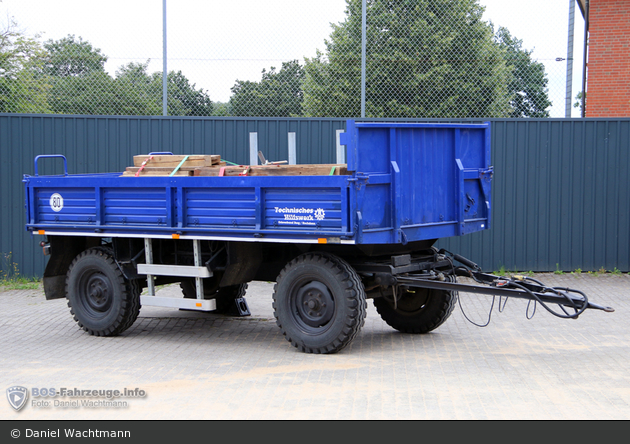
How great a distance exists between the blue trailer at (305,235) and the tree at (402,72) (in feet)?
22.7

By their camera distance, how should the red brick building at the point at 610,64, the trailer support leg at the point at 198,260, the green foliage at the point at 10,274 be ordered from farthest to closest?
1. the red brick building at the point at 610,64
2. the green foliage at the point at 10,274
3. the trailer support leg at the point at 198,260

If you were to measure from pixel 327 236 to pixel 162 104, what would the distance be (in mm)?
7788

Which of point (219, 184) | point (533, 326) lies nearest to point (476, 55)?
point (533, 326)

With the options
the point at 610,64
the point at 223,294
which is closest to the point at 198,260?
the point at 223,294

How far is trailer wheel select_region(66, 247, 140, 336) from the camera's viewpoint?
914cm

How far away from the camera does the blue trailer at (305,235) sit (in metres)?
7.75

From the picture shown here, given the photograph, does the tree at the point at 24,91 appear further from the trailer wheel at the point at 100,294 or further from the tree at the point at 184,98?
the trailer wheel at the point at 100,294

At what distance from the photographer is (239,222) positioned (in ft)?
27.3

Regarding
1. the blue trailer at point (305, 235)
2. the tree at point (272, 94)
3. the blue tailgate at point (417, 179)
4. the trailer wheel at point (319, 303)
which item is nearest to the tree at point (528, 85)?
the tree at point (272, 94)

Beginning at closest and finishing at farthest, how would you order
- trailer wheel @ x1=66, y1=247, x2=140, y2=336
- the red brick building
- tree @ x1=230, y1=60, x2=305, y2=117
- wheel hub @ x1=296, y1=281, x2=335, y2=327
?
wheel hub @ x1=296, y1=281, x2=335, y2=327 < trailer wheel @ x1=66, y1=247, x2=140, y2=336 < tree @ x1=230, y1=60, x2=305, y2=117 < the red brick building

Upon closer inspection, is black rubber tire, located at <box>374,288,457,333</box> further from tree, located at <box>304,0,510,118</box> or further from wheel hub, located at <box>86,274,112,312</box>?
tree, located at <box>304,0,510,118</box>

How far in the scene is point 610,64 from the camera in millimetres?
18438

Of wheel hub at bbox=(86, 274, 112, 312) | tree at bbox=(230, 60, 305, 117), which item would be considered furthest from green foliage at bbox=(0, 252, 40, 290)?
tree at bbox=(230, 60, 305, 117)

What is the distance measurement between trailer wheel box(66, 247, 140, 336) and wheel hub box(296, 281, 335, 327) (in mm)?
2323
